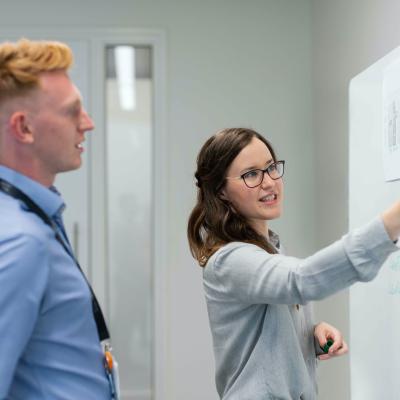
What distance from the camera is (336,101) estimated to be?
2758 millimetres

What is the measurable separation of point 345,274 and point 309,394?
0.40m

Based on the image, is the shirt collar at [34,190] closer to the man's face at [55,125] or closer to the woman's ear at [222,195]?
the man's face at [55,125]

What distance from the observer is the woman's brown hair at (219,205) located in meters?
1.42

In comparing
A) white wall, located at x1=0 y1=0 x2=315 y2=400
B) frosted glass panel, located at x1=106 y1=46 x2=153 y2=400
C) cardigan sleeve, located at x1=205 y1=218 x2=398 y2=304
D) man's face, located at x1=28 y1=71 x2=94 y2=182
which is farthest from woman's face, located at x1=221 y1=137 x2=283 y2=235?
frosted glass panel, located at x1=106 y1=46 x2=153 y2=400

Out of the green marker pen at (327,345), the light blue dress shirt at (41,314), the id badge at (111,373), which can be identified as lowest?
→ the green marker pen at (327,345)

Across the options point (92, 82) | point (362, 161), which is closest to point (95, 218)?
point (92, 82)

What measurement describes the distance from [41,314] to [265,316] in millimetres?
550

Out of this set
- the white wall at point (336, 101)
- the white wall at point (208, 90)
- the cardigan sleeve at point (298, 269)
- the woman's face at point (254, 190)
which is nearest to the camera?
the cardigan sleeve at point (298, 269)

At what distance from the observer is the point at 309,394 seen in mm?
1352

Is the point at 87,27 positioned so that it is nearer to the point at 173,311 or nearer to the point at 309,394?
the point at 173,311

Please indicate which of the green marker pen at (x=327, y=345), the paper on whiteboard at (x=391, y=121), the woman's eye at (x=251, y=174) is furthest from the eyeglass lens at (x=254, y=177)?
the green marker pen at (x=327, y=345)

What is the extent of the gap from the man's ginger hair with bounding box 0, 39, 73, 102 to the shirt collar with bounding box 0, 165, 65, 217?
121 millimetres

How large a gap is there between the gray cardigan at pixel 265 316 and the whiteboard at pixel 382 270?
8.4 inches

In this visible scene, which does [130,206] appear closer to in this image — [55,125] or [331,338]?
[331,338]
